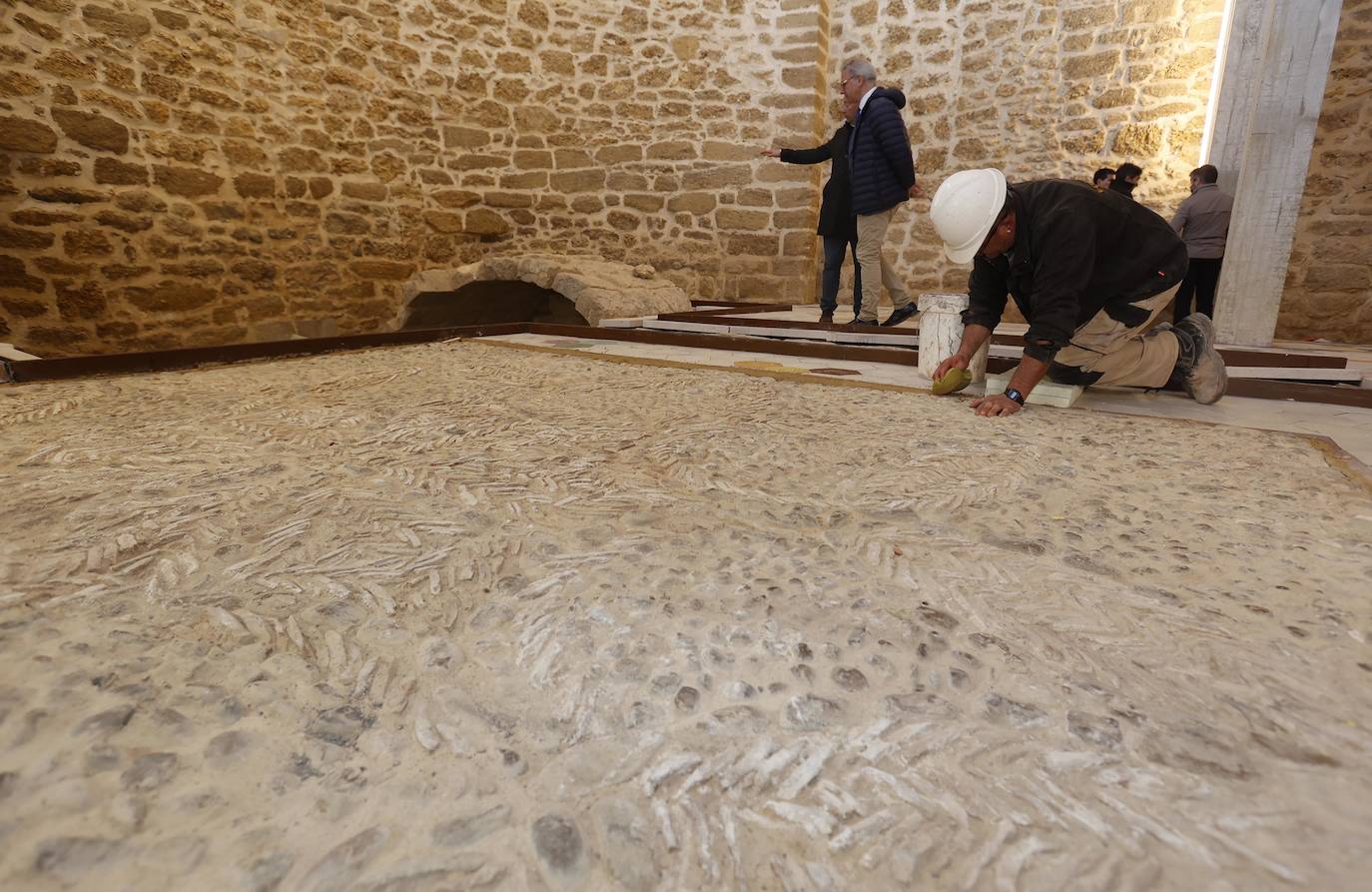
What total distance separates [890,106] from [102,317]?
5.59m

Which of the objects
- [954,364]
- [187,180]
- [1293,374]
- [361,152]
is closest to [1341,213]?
[1293,374]

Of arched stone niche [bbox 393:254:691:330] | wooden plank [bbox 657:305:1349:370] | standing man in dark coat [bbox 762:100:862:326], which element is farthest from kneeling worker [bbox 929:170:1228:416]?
arched stone niche [bbox 393:254:691:330]

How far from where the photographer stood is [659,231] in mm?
7203

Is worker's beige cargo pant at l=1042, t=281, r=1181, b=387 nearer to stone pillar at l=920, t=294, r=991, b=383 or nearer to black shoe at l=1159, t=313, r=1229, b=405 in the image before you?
black shoe at l=1159, t=313, r=1229, b=405

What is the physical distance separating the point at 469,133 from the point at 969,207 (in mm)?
5763

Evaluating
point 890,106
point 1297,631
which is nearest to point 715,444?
point 1297,631

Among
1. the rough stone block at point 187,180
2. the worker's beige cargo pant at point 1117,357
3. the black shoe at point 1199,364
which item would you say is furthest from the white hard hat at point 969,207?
the rough stone block at point 187,180

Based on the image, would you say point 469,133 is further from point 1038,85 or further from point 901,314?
point 1038,85

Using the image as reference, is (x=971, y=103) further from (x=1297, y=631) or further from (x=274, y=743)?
(x=274, y=743)

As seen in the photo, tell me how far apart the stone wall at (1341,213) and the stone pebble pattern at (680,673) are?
5.68 meters

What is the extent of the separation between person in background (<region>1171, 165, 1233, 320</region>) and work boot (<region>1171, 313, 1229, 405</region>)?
265 centimetres

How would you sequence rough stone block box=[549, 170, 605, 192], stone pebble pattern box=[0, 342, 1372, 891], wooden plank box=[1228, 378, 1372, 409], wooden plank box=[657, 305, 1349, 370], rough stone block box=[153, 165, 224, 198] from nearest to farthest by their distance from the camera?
stone pebble pattern box=[0, 342, 1372, 891]
wooden plank box=[1228, 378, 1372, 409]
wooden plank box=[657, 305, 1349, 370]
rough stone block box=[153, 165, 224, 198]
rough stone block box=[549, 170, 605, 192]

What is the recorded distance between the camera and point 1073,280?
2.18 meters

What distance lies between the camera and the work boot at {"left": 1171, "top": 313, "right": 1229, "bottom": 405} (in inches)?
101
